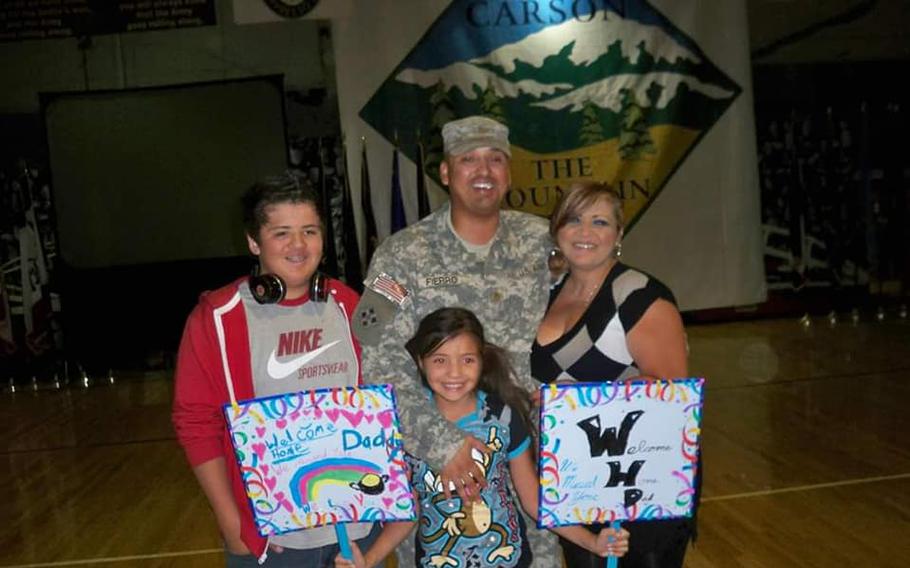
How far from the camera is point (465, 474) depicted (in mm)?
2059

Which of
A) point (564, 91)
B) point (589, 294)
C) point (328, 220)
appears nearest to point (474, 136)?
point (589, 294)

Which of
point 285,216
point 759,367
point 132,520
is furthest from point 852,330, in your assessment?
point 285,216

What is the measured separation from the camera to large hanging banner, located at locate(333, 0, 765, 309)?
8578mm

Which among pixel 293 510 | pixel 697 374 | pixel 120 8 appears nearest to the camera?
pixel 293 510

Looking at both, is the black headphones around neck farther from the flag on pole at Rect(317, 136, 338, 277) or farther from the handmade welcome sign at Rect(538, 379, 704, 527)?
the flag on pole at Rect(317, 136, 338, 277)

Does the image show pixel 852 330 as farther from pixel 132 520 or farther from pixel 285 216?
pixel 285 216

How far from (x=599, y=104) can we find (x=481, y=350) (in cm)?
714

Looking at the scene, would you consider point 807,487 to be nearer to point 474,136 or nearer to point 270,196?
point 474,136

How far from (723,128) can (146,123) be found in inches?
218

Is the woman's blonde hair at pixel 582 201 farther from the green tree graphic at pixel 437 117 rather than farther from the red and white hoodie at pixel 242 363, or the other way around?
the green tree graphic at pixel 437 117

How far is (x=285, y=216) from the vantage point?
1907mm

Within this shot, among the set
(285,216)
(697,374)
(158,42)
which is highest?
(158,42)

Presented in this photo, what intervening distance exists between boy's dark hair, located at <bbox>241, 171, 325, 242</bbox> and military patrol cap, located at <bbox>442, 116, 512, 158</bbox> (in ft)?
1.61

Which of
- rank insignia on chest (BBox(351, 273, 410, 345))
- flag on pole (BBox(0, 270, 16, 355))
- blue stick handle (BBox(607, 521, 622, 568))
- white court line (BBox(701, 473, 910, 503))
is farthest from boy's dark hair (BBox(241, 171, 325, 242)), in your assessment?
flag on pole (BBox(0, 270, 16, 355))
